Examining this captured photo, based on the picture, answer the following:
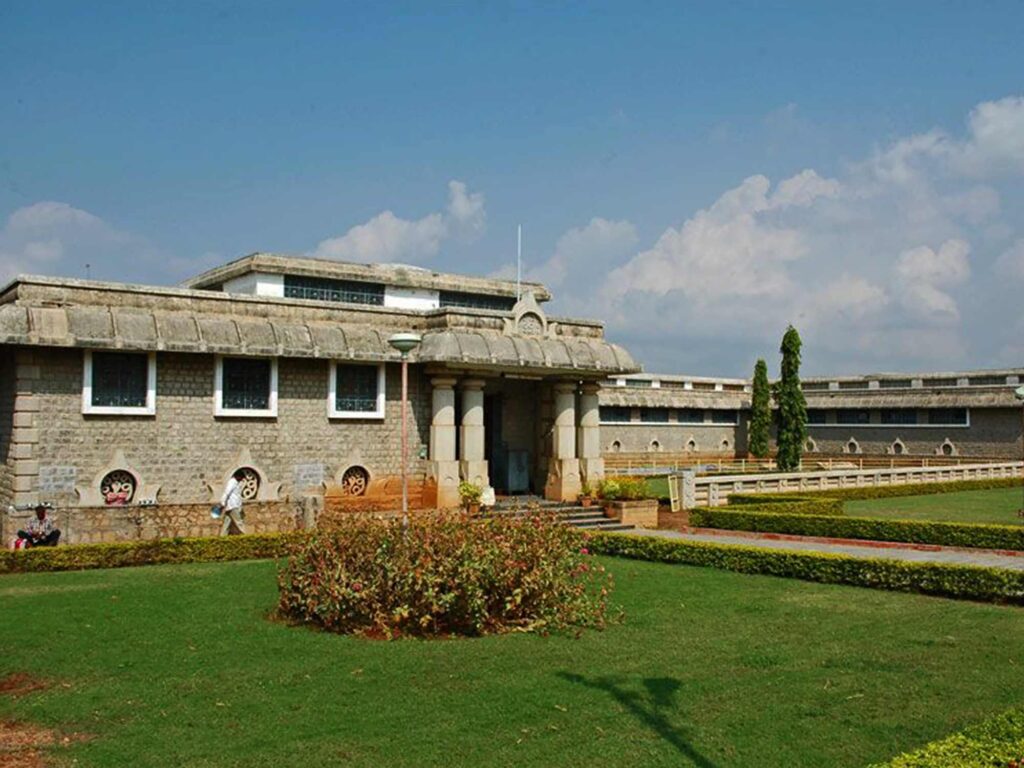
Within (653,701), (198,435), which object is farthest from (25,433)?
(653,701)

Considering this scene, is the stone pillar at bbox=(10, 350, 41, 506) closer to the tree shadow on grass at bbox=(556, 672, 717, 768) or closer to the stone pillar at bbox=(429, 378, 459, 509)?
the stone pillar at bbox=(429, 378, 459, 509)

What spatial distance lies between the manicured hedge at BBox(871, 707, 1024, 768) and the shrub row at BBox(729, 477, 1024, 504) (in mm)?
19544

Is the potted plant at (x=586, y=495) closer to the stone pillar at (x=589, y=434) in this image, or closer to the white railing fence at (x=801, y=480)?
the stone pillar at (x=589, y=434)

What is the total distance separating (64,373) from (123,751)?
533 inches

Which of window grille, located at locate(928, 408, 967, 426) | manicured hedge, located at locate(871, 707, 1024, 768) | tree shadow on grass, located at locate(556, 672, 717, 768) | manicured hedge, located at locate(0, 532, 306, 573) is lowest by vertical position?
tree shadow on grass, located at locate(556, 672, 717, 768)

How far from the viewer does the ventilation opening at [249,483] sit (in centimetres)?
2127

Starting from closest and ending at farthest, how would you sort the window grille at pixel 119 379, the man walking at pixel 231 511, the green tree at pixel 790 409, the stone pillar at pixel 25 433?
1. the stone pillar at pixel 25 433
2. the man walking at pixel 231 511
3. the window grille at pixel 119 379
4. the green tree at pixel 790 409

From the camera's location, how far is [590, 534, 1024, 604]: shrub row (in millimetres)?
14203

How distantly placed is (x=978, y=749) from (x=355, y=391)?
1783cm

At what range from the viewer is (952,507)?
2864 centimetres

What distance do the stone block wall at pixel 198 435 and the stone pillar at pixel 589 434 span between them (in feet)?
16.1

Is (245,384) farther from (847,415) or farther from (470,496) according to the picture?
(847,415)

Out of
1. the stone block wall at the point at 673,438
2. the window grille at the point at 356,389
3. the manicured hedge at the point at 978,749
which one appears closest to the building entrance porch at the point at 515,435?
the window grille at the point at 356,389

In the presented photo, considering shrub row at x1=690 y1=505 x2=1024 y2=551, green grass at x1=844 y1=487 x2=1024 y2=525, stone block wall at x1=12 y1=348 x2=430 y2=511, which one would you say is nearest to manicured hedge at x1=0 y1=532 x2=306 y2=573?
stone block wall at x1=12 y1=348 x2=430 y2=511
